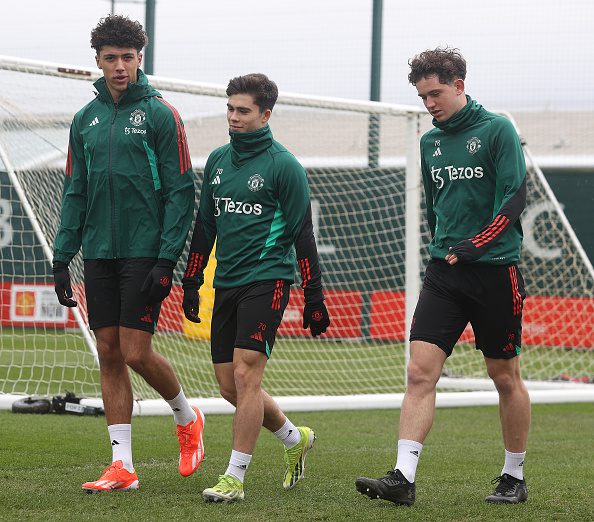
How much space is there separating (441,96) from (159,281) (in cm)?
151

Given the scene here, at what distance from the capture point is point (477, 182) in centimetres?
502

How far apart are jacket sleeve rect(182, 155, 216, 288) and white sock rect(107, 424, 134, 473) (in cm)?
74

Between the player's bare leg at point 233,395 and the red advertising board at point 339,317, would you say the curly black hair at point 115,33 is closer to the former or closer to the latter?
the player's bare leg at point 233,395

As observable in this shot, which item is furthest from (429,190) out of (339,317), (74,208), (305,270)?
(339,317)

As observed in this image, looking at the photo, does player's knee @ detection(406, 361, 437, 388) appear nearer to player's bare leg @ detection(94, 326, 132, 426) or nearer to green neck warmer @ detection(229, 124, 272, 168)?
green neck warmer @ detection(229, 124, 272, 168)

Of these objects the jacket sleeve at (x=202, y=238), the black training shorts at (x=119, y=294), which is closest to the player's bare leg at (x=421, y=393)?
the jacket sleeve at (x=202, y=238)

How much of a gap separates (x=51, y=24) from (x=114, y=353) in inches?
394

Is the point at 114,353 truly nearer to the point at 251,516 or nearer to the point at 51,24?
the point at 251,516

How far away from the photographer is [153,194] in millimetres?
5219

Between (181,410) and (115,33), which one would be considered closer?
(115,33)

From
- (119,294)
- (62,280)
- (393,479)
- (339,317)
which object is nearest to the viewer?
(393,479)

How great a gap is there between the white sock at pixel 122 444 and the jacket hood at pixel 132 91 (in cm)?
153

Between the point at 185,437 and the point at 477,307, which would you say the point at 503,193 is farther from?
the point at 185,437

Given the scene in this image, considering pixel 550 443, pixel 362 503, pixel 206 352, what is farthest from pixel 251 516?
pixel 206 352
